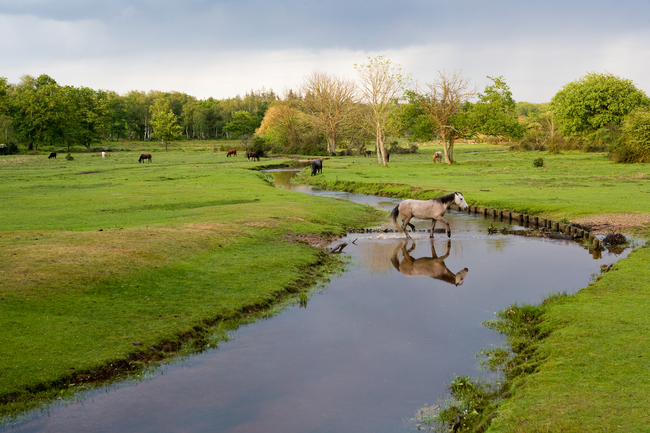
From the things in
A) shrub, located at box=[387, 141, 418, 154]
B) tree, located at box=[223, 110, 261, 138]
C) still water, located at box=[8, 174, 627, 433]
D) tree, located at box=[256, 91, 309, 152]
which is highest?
tree, located at box=[223, 110, 261, 138]

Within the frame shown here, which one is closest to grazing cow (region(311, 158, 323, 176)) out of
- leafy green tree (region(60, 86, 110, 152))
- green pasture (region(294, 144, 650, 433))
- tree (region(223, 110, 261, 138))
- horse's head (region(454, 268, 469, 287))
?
green pasture (region(294, 144, 650, 433))

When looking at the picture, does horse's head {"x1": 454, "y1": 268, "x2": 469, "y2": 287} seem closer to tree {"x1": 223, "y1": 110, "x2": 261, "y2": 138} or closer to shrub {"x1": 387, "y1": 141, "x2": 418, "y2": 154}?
shrub {"x1": 387, "y1": 141, "x2": 418, "y2": 154}

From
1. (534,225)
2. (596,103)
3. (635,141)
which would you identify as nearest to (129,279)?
(534,225)

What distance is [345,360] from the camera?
9.66 metres

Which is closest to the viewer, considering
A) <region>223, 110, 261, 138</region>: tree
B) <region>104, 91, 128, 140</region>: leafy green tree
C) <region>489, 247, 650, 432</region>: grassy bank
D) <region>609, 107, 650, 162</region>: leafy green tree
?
<region>489, 247, 650, 432</region>: grassy bank

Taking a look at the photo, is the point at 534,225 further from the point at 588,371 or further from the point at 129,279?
the point at 129,279

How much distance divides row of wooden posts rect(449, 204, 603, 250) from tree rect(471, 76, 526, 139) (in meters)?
31.7

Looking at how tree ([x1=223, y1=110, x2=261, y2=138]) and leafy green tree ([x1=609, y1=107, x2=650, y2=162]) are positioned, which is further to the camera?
tree ([x1=223, y1=110, x2=261, y2=138])

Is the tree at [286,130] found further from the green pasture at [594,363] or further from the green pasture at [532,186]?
the green pasture at [594,363]

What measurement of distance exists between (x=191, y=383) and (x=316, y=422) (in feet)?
8.72

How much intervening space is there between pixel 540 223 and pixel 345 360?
17.6 metres

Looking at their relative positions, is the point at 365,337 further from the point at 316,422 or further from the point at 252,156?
the point at 252,156

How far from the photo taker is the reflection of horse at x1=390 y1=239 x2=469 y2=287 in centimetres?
1570

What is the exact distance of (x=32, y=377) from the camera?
8.09 meters
